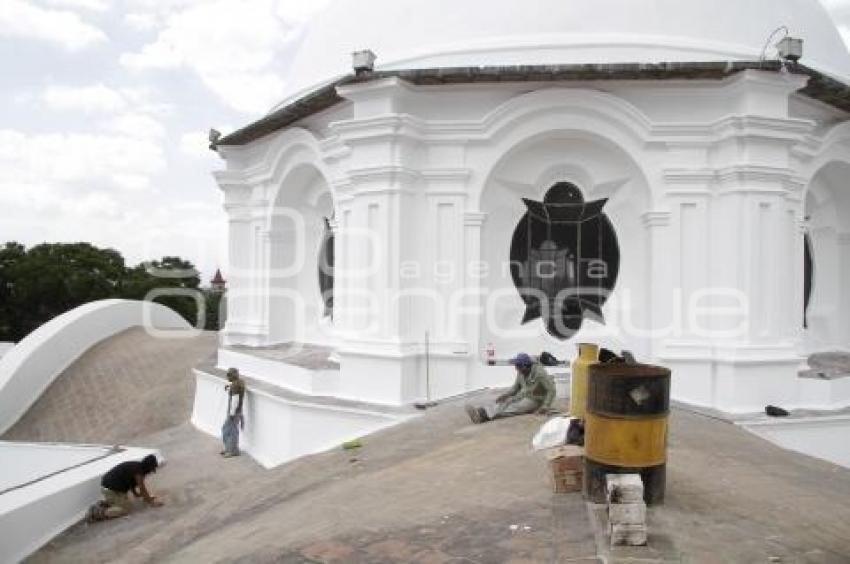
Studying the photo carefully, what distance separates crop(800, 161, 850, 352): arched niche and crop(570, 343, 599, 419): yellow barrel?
660 centimetres

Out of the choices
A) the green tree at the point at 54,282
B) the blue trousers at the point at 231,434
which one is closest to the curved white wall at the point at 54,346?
the blue trousers at the point at 231,434

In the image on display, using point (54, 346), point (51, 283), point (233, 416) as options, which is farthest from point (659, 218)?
point (51, 283)

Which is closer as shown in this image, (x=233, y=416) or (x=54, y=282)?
(x=233, y=416)

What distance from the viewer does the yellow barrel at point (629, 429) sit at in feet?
14.7

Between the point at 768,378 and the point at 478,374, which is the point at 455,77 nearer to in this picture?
the point at 478,374

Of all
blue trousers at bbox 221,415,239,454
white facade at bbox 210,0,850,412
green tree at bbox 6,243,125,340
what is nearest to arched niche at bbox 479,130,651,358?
white facade at bbox 210,0,850,412

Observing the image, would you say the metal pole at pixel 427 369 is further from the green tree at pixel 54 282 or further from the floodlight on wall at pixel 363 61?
the green tree at pixel 54 282

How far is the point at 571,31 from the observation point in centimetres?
981

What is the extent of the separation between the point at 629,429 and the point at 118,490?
6492 millimetres

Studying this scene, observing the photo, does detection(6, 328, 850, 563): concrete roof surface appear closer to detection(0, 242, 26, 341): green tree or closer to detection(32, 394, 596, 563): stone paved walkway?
detection(32, 394, 596, 563): stone paved walkway

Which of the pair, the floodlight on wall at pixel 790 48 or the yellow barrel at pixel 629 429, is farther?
the floodlight on wall at pixel 790 48

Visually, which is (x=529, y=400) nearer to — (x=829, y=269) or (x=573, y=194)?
(x=573, y=194)

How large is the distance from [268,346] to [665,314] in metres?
6.74

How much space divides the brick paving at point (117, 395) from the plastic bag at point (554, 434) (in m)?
9.88
